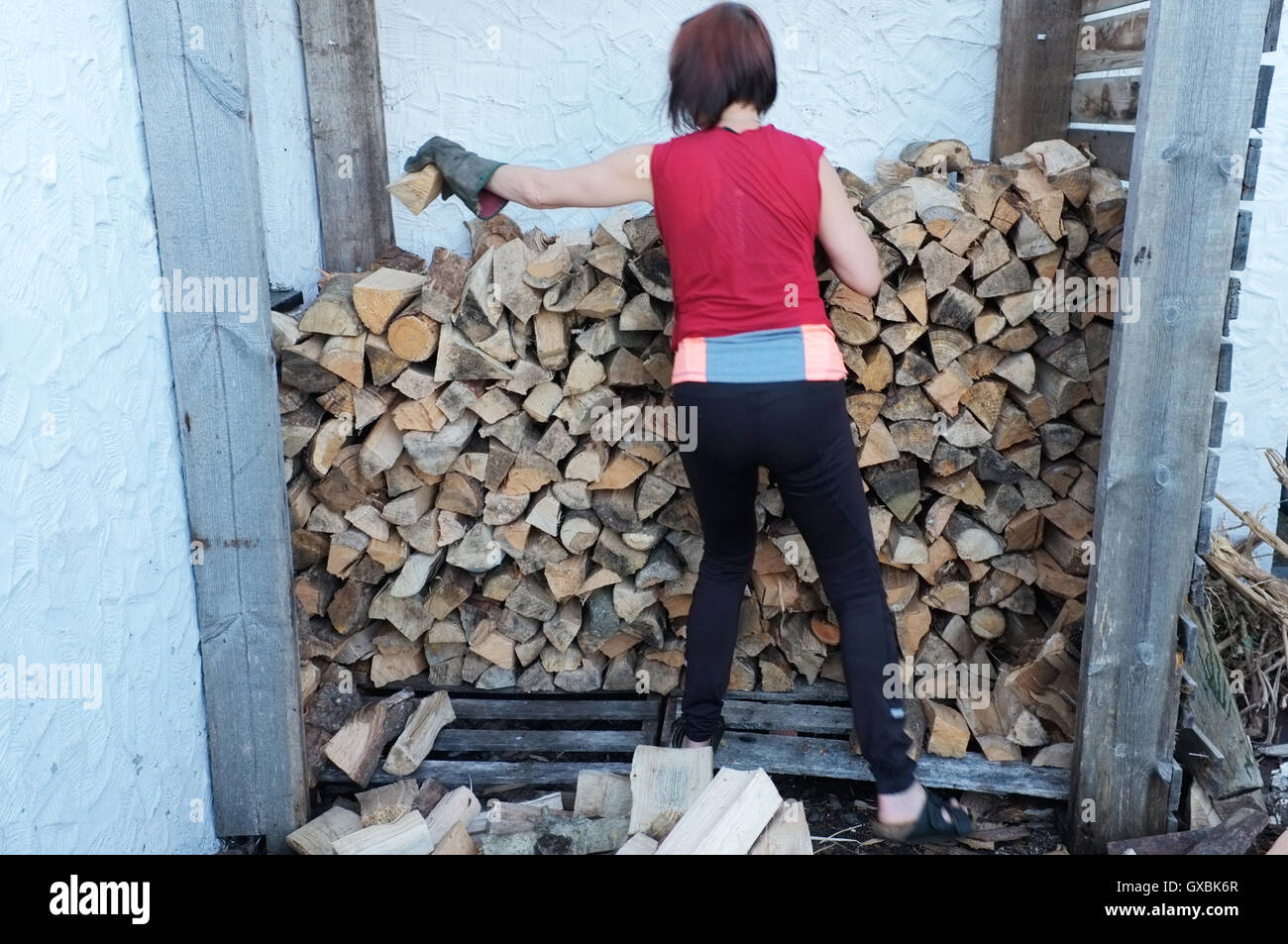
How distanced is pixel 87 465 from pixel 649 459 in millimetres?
1320

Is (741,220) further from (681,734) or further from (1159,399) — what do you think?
(681,734)

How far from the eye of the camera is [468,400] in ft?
9.37

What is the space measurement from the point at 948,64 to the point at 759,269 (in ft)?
4.68

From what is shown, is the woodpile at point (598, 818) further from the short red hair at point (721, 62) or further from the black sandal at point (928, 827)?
the short red hair at point (721, 62)

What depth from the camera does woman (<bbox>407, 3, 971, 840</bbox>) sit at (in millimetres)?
2320

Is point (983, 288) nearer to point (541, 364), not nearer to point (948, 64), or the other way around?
point (948, 64)

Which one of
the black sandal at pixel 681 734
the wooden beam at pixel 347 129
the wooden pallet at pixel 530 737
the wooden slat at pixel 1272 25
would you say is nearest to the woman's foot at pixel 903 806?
the black sandal at pixel 681 734

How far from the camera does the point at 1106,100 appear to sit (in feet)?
10.1

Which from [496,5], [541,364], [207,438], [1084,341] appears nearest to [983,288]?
[1084,341]

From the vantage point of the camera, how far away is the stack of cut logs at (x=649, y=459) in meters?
2.81

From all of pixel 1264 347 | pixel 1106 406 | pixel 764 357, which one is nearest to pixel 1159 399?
pixel 1106 406

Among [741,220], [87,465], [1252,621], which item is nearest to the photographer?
[87,465]

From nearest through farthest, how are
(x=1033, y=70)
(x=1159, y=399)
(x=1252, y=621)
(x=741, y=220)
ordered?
1. (x=741, y=220)
2. (x=1159, y=399)
3. (x=1033, y=70)
4. (x=1252, y=621)

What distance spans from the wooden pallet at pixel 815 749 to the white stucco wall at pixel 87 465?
130cm
